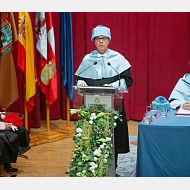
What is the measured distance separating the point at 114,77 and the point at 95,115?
0.66 metres

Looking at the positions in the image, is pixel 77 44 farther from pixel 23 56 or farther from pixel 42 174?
pixel 42 174

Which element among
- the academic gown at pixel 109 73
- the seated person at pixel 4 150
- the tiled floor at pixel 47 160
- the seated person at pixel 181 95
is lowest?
the tiled floor at pixel 47 160

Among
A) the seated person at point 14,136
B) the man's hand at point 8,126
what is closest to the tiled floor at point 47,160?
the seated person at point 14,136

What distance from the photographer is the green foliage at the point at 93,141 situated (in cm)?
218

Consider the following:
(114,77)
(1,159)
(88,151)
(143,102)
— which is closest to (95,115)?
(88,151)

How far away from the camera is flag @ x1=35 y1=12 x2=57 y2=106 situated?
4.50 m

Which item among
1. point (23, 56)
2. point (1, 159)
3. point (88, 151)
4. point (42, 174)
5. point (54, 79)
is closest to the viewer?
point (88, 151)

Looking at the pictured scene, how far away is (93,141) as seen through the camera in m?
2.19

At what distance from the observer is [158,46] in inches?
230

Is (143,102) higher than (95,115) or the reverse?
the reverse

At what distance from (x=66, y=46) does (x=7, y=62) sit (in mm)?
1188

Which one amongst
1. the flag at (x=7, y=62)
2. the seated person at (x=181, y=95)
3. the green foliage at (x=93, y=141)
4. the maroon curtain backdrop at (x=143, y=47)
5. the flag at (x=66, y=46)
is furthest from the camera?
the maroon curtain backdrop at (x=143, y=47)

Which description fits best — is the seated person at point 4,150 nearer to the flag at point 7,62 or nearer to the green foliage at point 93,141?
the green foliage at point 93,141

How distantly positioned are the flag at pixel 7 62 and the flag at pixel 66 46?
3.01 feet
